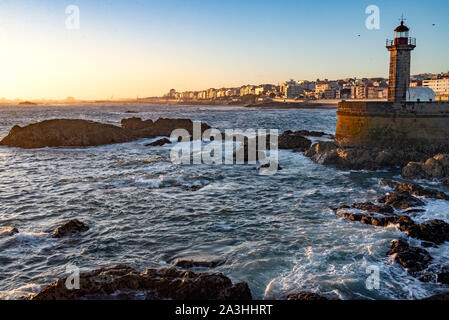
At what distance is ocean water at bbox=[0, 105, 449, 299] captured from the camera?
279 inches

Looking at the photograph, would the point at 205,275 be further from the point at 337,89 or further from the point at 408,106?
the point at 337,89

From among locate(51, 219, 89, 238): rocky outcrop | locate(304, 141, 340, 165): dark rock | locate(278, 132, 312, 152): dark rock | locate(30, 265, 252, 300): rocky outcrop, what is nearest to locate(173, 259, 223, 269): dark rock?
locate(30, 265, 252, 300): rocky outcrop

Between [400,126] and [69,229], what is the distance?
17909 mm

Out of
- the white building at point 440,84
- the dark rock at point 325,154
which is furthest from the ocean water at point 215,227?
the white building at point 440,84

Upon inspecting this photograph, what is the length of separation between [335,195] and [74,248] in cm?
891

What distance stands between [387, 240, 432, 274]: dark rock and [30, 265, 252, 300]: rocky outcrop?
3.72 m

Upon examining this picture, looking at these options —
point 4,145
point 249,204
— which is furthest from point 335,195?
point 4,145

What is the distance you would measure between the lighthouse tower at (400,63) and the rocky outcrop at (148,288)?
1862cm

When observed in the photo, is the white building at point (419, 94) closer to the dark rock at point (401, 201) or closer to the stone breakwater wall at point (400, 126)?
the stone breakwater wall at point (400, 126)

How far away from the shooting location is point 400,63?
20.8m

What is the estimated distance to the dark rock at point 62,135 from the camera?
26703mm

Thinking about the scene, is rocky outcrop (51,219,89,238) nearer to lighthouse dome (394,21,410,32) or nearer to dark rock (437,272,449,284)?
dark rock (437,272,449,284)
